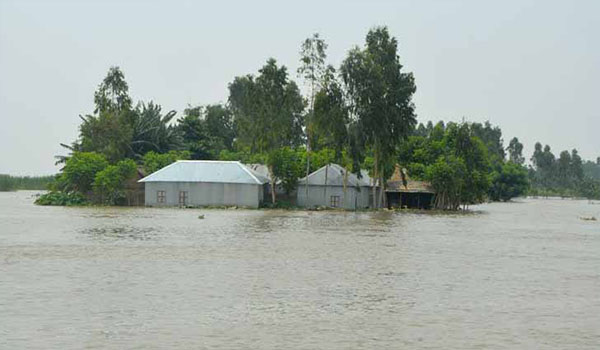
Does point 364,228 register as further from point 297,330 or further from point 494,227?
point 297,330

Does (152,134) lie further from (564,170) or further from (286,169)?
(564,170)

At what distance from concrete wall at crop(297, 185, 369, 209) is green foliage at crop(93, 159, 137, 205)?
1469 centimetres

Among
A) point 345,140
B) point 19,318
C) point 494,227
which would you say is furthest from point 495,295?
point 345,140

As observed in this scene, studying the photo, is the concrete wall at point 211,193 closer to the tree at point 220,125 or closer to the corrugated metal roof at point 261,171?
the corrugated metal roof at point 261,171

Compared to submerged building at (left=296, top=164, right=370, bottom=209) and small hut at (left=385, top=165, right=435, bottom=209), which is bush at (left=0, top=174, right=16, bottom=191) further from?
small hut at (left=385, top=165, right=435, bottom=209)

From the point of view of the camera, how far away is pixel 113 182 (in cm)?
6500

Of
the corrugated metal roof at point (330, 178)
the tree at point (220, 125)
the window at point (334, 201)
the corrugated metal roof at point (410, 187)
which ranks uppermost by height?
the tree at point (220, 125)

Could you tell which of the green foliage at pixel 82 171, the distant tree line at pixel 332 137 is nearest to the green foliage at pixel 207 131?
the distant tree line at pixel 332 137

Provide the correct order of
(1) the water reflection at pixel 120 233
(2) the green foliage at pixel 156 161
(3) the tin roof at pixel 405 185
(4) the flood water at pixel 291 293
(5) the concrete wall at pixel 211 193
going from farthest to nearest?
(2) the green foliage at pixel 156 161 → (3) the tin roof at pixel 405 185 → (5) the concrete wall at pixel 211 193 → (1) the water reflection at pixel 120 233 → (4) the flood water at pixel 291 293

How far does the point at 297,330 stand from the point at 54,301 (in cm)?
529

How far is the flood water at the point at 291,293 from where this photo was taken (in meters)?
12.6

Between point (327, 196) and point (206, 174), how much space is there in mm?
10581

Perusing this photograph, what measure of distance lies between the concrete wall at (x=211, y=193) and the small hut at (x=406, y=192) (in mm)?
13468

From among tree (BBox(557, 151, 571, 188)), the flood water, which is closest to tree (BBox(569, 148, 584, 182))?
tree (BBox(557, 151, 571, 188))
